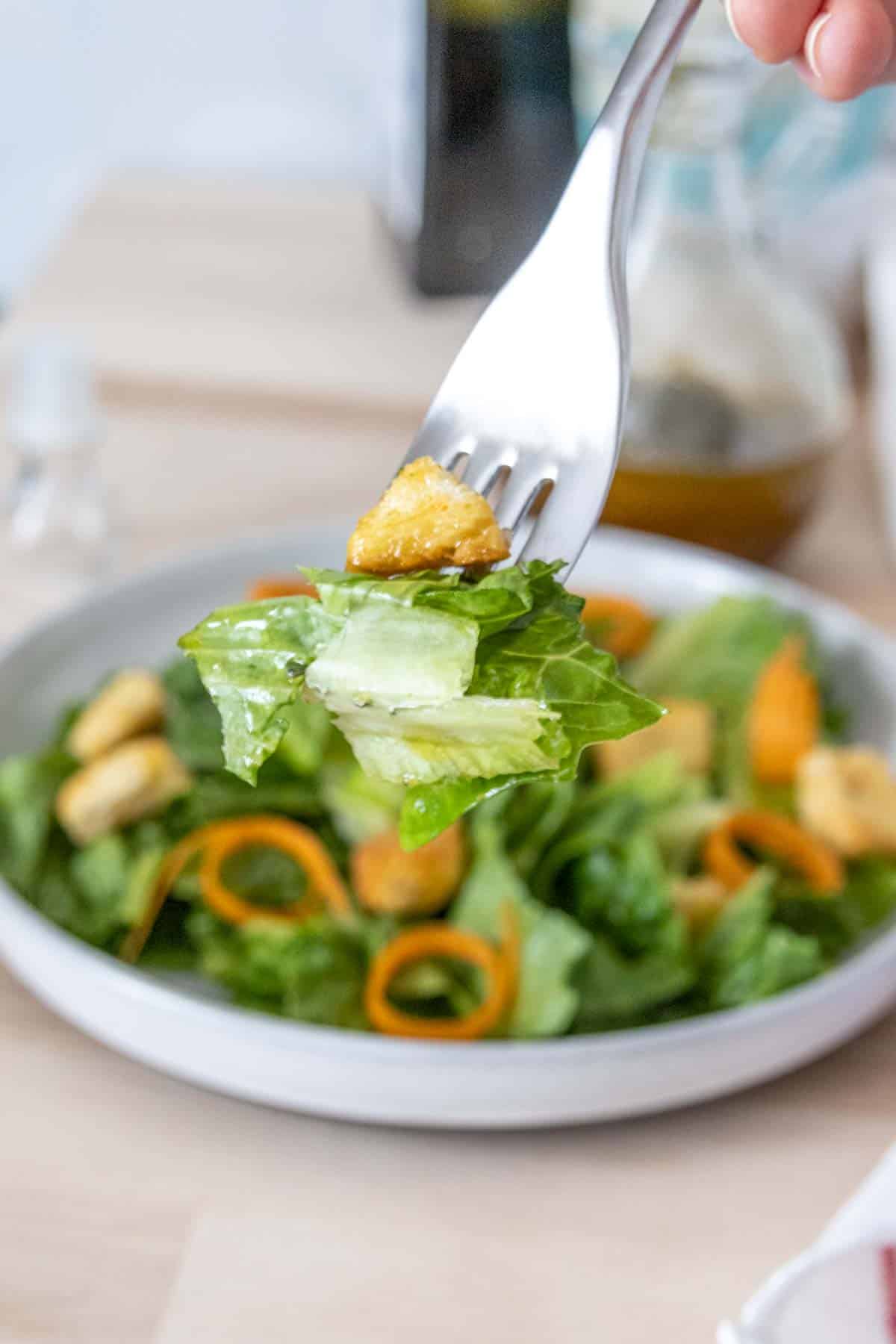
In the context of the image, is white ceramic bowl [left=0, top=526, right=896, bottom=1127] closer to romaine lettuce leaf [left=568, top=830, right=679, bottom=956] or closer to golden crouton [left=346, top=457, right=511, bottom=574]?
romaine lettuce leaf [left=568, top=830, right=679, bottom=956]

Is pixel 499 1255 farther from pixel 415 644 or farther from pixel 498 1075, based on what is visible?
pixel 415 644

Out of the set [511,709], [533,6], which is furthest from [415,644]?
[533,6]

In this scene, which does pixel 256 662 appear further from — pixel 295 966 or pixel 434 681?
pixel 295 966

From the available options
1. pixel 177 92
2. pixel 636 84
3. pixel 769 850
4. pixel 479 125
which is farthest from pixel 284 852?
pixel 177 92

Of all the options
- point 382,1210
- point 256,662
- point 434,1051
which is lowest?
point 382,1210

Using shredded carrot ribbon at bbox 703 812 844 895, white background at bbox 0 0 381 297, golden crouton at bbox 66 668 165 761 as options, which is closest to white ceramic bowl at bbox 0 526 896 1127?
shredded carrot ribbon at bbox 703 812 844 895

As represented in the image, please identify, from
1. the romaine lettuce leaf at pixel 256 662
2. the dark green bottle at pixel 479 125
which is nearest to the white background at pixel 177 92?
the dark green bottle at pixel 479 125
